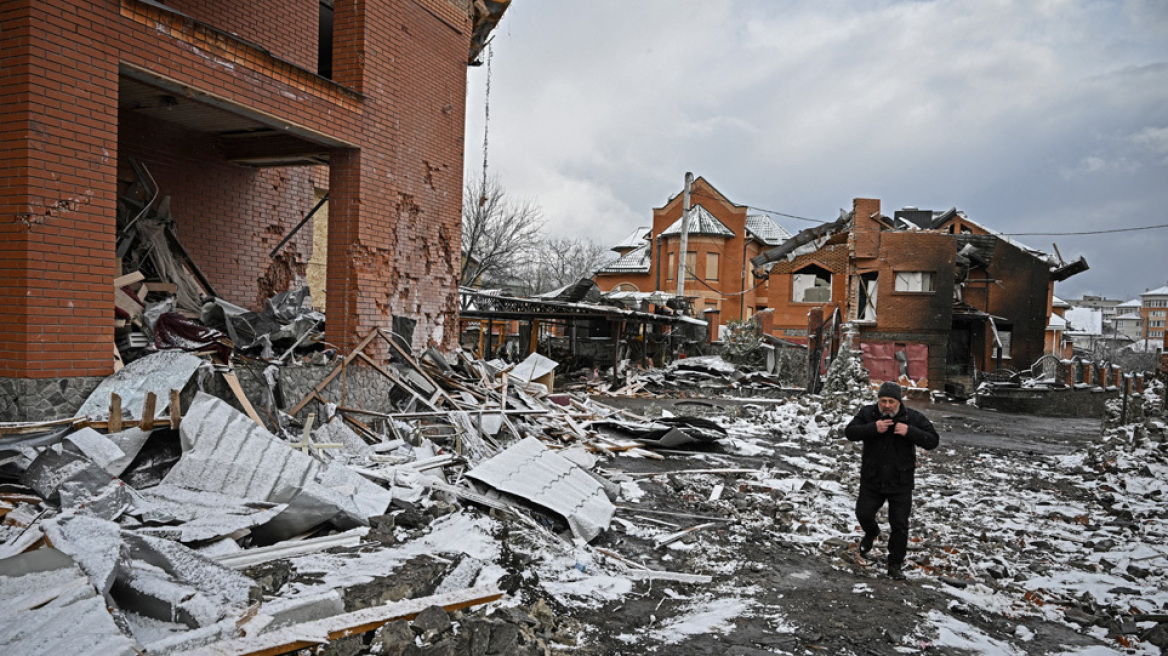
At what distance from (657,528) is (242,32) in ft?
30.2

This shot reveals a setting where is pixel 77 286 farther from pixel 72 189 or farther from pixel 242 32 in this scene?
pixel 242 32

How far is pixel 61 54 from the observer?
232 inches

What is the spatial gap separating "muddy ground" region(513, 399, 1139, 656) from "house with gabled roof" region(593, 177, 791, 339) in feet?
117

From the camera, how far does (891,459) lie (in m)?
5.78

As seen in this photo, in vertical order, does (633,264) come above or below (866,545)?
above

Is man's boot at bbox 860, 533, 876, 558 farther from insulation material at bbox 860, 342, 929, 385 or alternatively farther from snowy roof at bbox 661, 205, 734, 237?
snowy roof at bbox 661, 205, 734, 237

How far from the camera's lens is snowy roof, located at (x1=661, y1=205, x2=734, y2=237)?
4447cm

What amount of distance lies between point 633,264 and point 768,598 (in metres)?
45.1

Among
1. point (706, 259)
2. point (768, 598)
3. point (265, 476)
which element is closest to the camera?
point (768, 598)

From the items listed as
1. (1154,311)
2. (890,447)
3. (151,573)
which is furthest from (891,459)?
(1154,311)

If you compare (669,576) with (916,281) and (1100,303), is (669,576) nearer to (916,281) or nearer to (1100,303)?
(916,281)

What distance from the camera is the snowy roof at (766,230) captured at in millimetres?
50953

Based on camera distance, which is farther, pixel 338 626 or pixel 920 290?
pixel 920 290

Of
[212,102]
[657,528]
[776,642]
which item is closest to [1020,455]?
[657,528]
